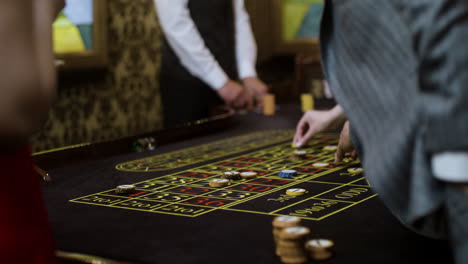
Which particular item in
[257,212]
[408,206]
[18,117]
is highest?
[18,117]

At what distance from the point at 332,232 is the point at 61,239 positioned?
668 mm

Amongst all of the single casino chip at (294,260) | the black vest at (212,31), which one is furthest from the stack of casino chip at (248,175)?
the black vest at (212,31)

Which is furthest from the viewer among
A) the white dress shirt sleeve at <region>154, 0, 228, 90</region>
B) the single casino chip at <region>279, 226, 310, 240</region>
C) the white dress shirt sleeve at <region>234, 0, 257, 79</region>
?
the white dress shirt sleeve at <region>234, 0, 257, 79</region>

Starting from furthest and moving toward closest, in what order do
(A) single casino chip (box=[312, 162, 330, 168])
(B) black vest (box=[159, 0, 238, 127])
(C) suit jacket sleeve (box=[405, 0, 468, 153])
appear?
(B) black vest (box=[159, 0, 238, 127]), (A) single casino chip (box=[312, 162, 330, 168]), (C) suit jacket sleeve (box=[405, 0, 468, 153])

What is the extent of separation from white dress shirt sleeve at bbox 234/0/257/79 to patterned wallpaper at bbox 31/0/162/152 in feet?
4.35

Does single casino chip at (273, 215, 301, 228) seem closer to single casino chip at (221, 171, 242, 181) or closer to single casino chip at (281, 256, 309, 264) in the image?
single casino chip at (281, 256, 309, 264)

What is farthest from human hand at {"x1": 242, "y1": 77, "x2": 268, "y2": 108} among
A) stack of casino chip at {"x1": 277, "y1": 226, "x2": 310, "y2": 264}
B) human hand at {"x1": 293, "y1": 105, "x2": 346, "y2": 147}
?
stack of casino chip at {"x1": 277, "y1": 226, "x2": 310, "y2": 264}

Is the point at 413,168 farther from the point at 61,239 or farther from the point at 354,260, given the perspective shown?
the point at 61,239

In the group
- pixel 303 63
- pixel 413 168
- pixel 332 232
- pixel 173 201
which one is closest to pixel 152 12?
pixel 303 63

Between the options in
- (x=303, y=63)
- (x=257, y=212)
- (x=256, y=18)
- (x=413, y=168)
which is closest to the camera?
(x=413, y=168)

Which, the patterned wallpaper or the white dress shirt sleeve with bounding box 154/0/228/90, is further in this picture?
the patterned wallpaper

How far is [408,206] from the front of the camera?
3.94 feet

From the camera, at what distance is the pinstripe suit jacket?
104 centimetres

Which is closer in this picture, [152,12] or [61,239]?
[61,239]
